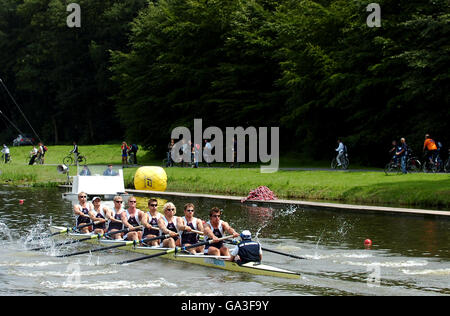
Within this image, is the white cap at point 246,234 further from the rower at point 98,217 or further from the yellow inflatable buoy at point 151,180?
the yellow inflatable buoy at point 151,180

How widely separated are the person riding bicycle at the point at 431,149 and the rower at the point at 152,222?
21.4 m

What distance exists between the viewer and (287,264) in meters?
20.0

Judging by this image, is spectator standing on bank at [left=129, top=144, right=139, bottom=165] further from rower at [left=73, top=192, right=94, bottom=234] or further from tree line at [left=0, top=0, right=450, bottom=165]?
rower at [left=73, top=192, right=94, bottom=234]

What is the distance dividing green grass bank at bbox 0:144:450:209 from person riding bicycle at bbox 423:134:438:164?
10.1 feet

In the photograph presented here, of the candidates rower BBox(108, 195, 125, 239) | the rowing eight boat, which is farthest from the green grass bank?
the rowing eight boat

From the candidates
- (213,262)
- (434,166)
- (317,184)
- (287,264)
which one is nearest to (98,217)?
(213,262)

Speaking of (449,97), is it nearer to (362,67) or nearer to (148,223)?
(362,67)

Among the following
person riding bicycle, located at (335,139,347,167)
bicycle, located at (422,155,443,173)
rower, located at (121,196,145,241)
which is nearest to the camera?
rower, located at (121,196,145,241)

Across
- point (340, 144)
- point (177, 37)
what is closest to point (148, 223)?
point (340, 144)

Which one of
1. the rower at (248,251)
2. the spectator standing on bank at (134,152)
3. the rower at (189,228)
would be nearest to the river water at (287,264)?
the rower at (248,251)

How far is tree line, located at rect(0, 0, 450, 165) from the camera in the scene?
4359 centimetres

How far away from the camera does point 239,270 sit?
1862 cm

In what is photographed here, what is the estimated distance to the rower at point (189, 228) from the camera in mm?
20312
